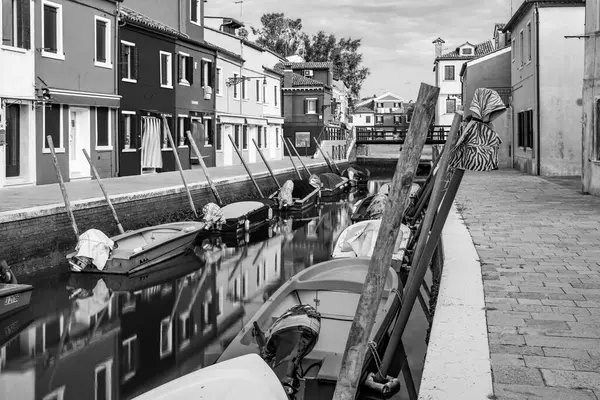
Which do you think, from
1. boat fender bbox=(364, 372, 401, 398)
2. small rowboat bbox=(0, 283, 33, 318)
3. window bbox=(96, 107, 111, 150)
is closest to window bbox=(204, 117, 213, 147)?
window bbox=(96, 107, 111, 150)

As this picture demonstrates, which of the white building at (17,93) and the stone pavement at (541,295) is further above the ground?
the white building at (17,93)

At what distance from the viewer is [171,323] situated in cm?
1041

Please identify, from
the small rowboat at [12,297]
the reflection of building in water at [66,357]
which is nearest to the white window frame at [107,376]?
the reflection of building in water at [66,357]

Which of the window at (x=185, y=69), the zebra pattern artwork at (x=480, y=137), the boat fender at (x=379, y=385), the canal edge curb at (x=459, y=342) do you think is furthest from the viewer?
the window at (x=185, y=69)

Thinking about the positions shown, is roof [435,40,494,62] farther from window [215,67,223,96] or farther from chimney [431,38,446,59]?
window [215,67,223,96]

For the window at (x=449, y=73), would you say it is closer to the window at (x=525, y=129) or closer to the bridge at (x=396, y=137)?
the bridge at (x=396, y=137)

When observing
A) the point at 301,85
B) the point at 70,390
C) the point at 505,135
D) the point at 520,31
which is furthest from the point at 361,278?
the point at 301,85

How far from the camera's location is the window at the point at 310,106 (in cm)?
5153

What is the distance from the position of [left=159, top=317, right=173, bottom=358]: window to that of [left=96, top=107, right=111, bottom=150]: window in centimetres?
1253

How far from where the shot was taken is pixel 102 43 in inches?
874

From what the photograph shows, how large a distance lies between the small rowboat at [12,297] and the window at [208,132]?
2086 cm

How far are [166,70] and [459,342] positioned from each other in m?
23.6

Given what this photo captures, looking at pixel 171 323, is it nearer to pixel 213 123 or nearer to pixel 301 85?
pixel 213 123

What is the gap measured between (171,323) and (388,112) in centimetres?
9456
